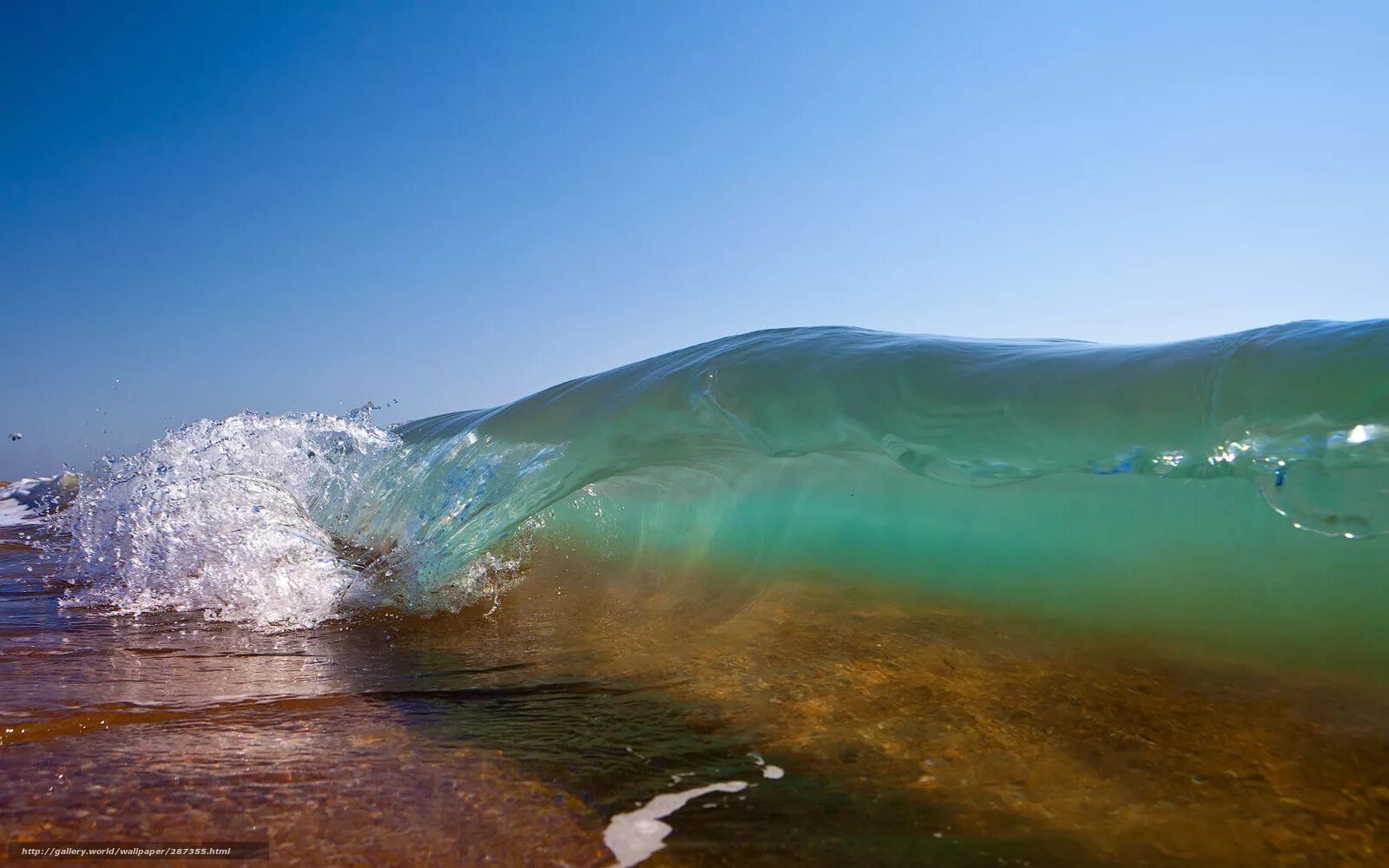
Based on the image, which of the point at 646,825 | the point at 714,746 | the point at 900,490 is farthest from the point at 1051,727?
the point at 900,490

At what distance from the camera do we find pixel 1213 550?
7.09 ft

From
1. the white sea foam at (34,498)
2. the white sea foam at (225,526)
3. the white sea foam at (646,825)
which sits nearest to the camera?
the white sea foam at (646,825)

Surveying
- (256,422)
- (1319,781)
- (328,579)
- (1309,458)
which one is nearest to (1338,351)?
(1309,458)

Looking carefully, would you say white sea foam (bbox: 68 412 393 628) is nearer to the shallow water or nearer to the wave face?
the wave face

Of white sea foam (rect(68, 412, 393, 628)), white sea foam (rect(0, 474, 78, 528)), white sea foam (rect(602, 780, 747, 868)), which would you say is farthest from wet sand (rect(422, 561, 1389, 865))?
white sea foam (rect(0, 474, 78, 528))

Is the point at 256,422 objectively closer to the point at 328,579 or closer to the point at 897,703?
the point at 328,579

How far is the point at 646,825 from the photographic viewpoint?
3.27ft

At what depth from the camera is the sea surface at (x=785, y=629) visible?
1025mm

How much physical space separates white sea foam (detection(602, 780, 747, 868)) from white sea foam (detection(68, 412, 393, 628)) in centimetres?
161

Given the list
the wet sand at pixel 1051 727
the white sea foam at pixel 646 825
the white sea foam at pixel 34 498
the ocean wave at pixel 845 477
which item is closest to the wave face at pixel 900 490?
the ocean wave at pixel 845 477

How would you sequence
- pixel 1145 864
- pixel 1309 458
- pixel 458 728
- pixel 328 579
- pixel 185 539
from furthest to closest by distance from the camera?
pixel 185 539
pixel 328 579
pixel 1309 458
pixel 458 728
pixel 1145 864

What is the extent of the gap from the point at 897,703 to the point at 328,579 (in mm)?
1899

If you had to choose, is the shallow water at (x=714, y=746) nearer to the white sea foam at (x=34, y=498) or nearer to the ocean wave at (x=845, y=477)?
the ocean wave at (x=845, y=477)

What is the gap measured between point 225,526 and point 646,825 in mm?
2525
